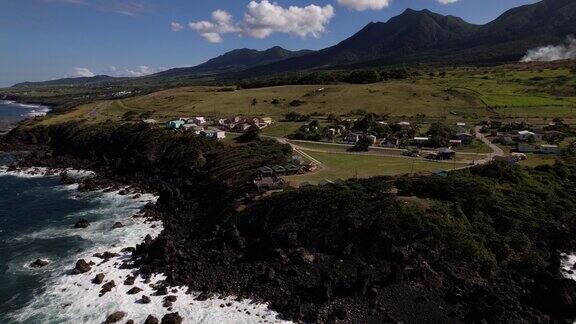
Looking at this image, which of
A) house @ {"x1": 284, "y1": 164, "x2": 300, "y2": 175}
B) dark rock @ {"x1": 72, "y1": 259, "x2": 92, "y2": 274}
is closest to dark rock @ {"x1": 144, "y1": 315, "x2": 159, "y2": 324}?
dark rock @ {"x1": 72, "y1": 259, "x2": 92, "y2": 274}

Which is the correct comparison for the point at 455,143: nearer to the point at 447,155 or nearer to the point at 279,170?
the point at 447,155

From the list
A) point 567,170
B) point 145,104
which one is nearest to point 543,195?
point 567,170

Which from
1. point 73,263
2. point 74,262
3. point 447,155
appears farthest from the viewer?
point 447,155

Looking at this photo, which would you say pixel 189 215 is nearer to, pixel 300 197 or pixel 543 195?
pixel 300 197

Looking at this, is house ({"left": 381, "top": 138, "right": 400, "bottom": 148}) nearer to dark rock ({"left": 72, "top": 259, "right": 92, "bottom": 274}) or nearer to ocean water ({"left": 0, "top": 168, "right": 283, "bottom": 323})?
ocean water ({"left": 0, "top": 168, "right": 283, "bottom": 323})

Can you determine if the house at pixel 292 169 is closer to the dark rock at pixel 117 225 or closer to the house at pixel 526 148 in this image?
the dark rock at pixel 117 225

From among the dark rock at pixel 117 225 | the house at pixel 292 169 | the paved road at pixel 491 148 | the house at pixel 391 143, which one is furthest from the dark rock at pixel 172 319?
the house at pixel 391 143

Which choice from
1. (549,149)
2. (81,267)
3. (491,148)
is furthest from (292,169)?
(549,149)
